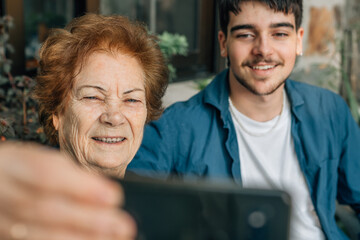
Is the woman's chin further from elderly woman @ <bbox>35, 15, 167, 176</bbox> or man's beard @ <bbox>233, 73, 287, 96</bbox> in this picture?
man's beard @ <bbox>233, 73, 287, 96</bbox>

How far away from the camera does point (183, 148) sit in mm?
1839

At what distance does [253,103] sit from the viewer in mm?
1936

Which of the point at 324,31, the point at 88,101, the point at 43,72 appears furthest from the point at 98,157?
the point at 324,31

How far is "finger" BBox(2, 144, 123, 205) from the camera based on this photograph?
0.40 m

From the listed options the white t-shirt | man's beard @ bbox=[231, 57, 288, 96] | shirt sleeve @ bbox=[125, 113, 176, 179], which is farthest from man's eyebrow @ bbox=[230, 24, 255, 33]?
shirt sleeve @ bbox=[125, 113, 176, 179]

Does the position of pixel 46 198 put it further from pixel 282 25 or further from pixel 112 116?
pixel 282 25

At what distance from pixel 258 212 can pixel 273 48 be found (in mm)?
1467

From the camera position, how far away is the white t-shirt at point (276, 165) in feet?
6.08

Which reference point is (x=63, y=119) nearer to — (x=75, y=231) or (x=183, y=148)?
(x=183, y=148)

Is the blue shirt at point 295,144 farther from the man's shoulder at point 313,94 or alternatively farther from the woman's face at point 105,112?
the woman's face at point 105,112

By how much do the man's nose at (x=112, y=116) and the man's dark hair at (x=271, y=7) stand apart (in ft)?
2.67

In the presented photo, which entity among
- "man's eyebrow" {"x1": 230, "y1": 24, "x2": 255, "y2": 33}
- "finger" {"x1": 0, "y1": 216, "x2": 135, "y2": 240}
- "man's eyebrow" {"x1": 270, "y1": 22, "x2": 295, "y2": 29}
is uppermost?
"man's eyebrow" {"x1": 270, "y1": 22, "x2": 295, "y2": 29}

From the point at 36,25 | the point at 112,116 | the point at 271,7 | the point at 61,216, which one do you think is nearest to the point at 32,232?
the point at 61,216

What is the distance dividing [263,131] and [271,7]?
21.1 inches
